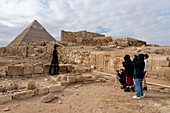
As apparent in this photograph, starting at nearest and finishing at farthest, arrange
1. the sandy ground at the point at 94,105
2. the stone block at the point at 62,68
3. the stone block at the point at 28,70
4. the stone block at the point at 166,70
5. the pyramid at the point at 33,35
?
the sandy ground at the point at 94,105, the stone block at the point at 166,70, the stone block at the point at 28,70, the stone block at the point at 62,68, the pyramid at the point at 33,35

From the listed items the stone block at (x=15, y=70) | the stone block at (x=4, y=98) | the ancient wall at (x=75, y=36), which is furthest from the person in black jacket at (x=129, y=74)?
the ancient wall at (x=75, y=36)

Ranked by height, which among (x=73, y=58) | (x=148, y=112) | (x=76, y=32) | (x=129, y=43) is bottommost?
(x=148, y=112)

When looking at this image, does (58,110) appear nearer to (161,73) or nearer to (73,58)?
(161,73)

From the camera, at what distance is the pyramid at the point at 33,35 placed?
73.7ft

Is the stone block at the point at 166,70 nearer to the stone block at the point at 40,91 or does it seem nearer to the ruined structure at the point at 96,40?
the stone block at the point at 40,91

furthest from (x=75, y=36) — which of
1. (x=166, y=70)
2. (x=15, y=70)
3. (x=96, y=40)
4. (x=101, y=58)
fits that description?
(x=166, y=70)

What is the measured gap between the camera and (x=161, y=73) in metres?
5.23

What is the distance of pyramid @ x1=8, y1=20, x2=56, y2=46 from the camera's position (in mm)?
22459

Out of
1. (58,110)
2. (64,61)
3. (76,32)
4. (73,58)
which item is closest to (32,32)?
(76,32)

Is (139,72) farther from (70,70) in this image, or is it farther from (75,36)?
(75,36)

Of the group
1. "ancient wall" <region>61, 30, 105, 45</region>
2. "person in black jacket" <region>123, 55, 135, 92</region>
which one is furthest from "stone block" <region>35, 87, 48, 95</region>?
"ancient wall" <region>61, 30, 105, 45</region>

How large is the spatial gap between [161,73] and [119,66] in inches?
82.5

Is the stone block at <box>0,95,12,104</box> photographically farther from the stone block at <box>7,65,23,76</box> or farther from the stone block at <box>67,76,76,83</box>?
the stone block at <box>7,65,23,76</box>

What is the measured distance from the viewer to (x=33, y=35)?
2381 cm
